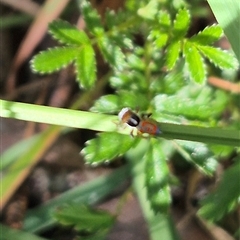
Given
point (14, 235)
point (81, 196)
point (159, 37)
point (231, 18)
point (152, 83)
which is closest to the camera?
point (231, 18)

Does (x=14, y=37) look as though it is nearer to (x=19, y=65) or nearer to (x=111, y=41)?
(x=19, y=65)

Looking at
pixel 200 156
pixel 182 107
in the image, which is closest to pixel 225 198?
pixel 200 156

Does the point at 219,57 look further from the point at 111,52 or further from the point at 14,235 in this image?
the point at 14,235

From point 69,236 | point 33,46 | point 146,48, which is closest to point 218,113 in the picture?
point 146,48

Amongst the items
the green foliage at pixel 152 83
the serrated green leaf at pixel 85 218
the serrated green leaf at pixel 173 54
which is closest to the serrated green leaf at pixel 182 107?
the green foliage at pixel 152 83

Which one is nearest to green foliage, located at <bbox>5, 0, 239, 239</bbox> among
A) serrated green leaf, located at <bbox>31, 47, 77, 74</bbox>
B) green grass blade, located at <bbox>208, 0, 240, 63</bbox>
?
serrated green leaf, located at <bbox>31, 47, 77, 74</bbox>

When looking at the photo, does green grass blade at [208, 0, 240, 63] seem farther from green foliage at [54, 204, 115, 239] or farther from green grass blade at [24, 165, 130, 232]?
green grass blade at [24, 165, 130, 232]
